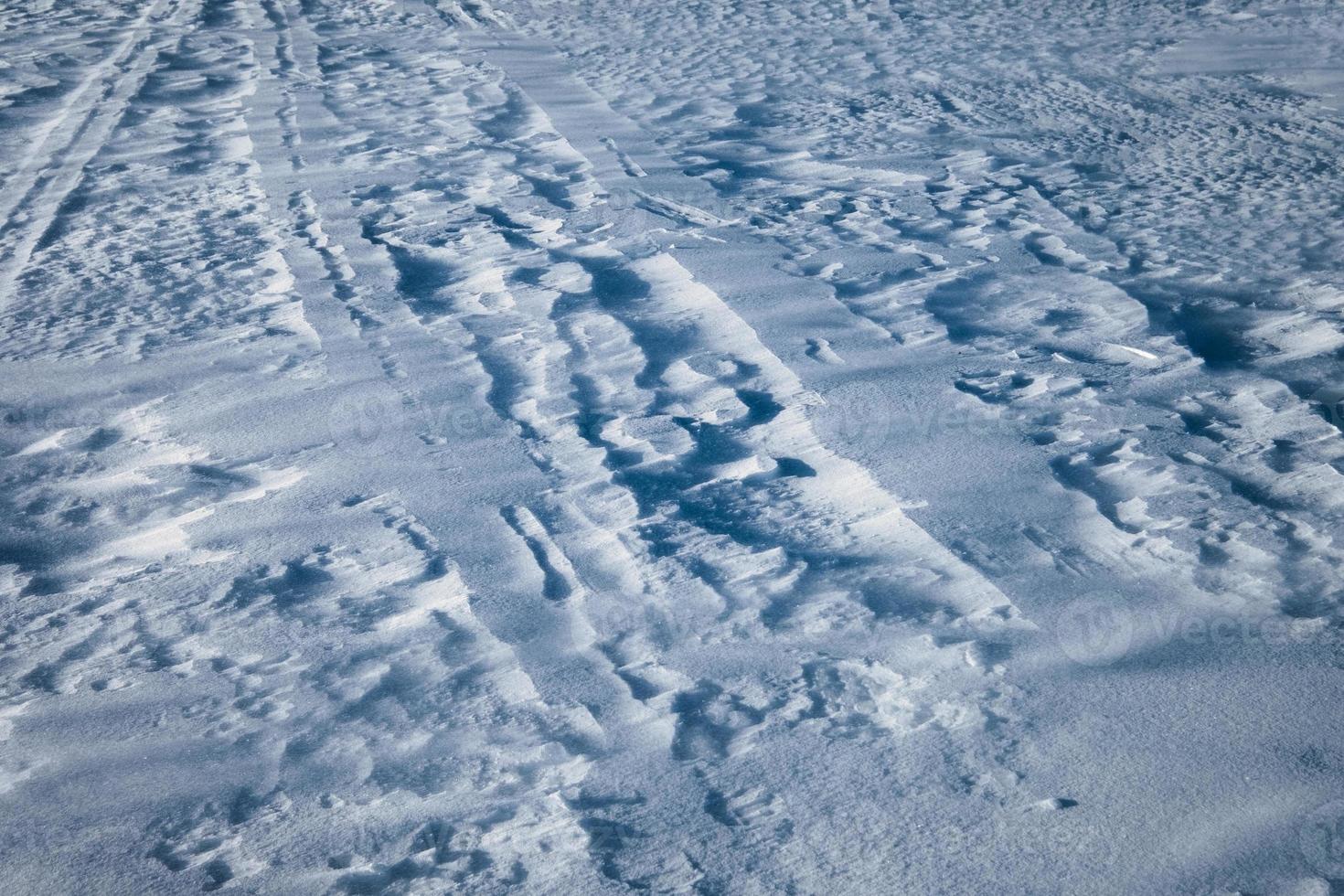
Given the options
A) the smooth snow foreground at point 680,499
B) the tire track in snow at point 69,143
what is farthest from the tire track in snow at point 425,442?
the tire track in snow at point 69,143

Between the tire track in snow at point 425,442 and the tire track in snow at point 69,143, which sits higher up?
the tire track in snow at point 69,143

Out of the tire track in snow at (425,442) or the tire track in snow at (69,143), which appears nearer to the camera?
the tire track in snow at (425,442)

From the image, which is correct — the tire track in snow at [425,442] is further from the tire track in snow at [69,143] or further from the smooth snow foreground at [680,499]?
the tire track in snow at [69,143]

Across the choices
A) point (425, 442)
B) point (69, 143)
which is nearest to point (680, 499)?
point (425, 442)

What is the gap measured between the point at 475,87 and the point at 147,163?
1367 millimetres

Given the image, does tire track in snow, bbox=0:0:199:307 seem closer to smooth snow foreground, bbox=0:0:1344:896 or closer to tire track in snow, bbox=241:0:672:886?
smooth snow foreground, bbox=0:0:1344:896

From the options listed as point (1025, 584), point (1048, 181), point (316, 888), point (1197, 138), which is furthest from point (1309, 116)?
point (316, 888)

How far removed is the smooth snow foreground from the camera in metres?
1.69

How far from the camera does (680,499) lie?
7.79 ft

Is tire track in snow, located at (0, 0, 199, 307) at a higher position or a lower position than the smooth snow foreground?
higher

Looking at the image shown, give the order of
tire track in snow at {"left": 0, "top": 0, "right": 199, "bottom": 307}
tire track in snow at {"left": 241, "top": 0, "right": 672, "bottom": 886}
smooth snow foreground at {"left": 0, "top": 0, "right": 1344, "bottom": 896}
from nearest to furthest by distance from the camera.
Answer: smooth snow foreground at {"left": 0, "top": 0, "right": 1344, "bottom": 896} → tire track in snow at {"left": 241, "top": 0, "right": 672, "bottom": 886} → tire track in snow at {"left": 0, "top": 0, "right": 199, "bottom": 307}

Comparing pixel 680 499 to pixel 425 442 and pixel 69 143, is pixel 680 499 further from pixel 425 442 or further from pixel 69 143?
pixel 69 143

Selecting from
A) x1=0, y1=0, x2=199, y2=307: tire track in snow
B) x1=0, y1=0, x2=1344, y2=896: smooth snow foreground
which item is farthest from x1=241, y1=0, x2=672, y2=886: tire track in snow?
x1=0, y1=0, x2=199, y2=307: tire track in snow

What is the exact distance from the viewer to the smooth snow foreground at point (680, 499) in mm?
1687
